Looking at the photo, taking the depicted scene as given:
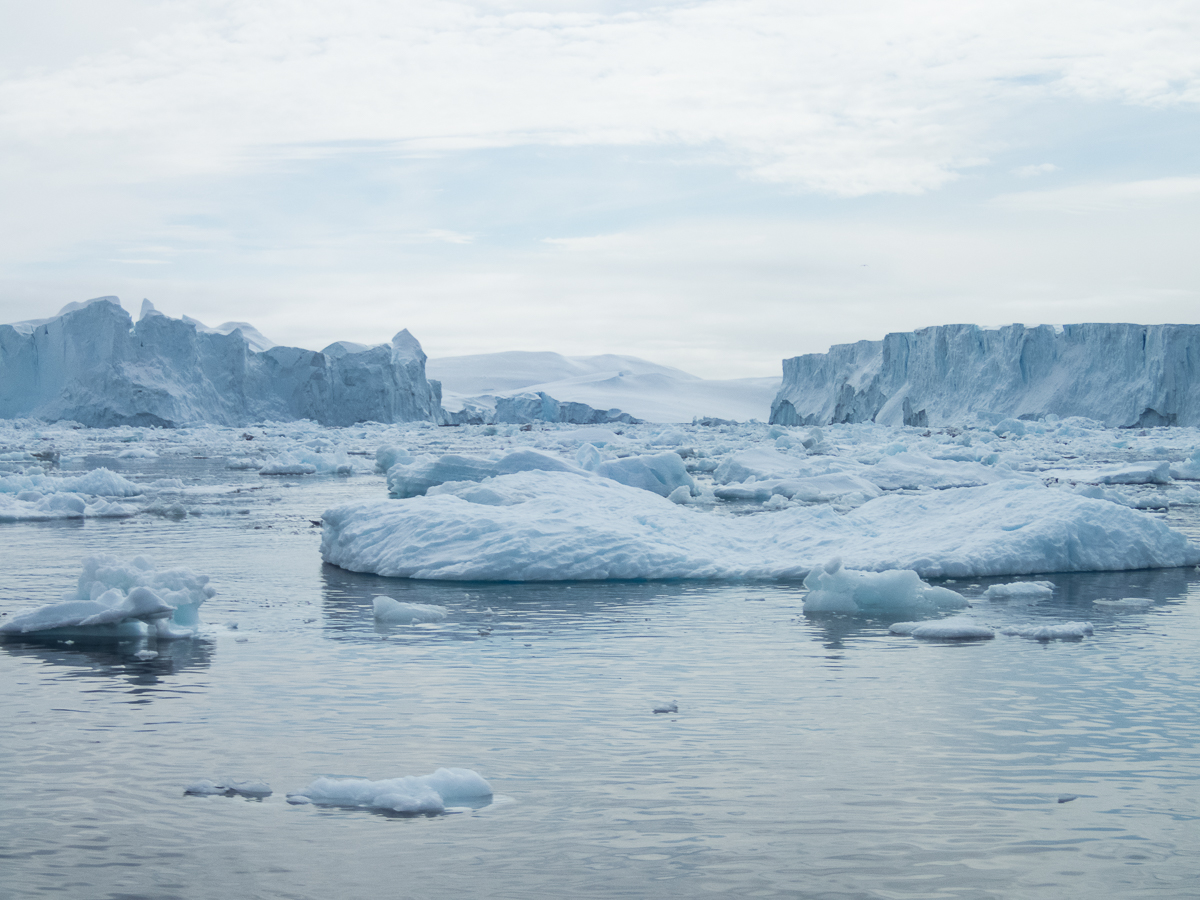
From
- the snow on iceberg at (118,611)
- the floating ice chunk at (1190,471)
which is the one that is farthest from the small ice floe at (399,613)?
the floating ice chunk at (1190,471)

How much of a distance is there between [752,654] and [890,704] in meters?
1.10

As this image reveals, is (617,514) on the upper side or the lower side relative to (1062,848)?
upper

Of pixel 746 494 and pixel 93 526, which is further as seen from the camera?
pixel 746 494

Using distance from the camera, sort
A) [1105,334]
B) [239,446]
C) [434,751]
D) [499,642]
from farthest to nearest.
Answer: [1105,334], [239,446], [499,642], [434,751]

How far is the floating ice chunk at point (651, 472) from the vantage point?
14625 mm

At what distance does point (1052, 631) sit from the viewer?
618 cm

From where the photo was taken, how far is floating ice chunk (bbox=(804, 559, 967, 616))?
716cm

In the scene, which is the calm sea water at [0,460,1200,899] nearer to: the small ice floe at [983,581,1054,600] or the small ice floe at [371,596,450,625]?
the small ice floe at [371,596,450,625]

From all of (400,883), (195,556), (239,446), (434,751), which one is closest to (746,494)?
(195,556)

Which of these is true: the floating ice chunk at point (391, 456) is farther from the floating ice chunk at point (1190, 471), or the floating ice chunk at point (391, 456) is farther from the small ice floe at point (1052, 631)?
the small ice floe at point (1052, 631)

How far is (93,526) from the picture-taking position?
12062mm

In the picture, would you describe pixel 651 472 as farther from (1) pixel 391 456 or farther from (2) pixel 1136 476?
(2) pixel 1136 476

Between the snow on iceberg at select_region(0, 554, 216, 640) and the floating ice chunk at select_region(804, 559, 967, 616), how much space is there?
11.4 ft

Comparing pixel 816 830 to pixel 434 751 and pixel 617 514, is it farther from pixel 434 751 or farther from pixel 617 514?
pixel 617 514
